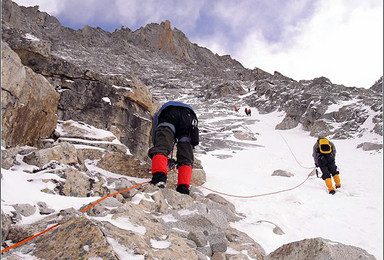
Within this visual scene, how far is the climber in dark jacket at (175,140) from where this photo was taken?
4.53 metres

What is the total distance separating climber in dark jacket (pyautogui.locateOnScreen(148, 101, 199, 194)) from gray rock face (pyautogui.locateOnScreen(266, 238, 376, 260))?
2.24m

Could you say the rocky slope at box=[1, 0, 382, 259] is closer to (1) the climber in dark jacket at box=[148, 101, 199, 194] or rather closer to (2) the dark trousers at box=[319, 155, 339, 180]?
(1) the climber in dark jacket at box=[148, 101, 199, 194]

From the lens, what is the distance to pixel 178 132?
17.1 feet

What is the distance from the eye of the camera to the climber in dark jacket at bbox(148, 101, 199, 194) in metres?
4.53

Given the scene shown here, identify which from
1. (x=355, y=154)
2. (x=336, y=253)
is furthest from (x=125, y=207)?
(x=355, y=154)

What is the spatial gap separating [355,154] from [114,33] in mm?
100534

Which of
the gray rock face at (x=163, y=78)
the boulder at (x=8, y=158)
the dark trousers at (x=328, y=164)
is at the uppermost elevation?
the gray rock face at (x=163, y=78)

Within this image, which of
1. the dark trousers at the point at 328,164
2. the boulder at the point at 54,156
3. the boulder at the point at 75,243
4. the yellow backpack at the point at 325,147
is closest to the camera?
the boulder at the point at 75,243

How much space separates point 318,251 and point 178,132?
3.19 meters

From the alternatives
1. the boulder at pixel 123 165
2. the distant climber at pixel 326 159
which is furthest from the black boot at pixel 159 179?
the distant climber at pixel 326 159

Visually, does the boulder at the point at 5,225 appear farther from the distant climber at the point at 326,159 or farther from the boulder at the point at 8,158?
the distant climber at the point at 326,159

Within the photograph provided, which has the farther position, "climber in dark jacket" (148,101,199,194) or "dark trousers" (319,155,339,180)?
"dark trousers" (319,155,339,180)

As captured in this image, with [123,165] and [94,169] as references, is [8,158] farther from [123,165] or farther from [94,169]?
[123,165]

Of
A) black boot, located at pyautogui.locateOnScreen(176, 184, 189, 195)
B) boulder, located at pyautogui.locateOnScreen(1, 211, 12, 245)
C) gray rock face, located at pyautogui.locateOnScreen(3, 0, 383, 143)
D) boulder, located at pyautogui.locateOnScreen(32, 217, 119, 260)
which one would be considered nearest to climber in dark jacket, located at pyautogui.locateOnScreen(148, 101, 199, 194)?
black boot, located at pyautogui.locateOnScreen(176, 184, 189, 195)
